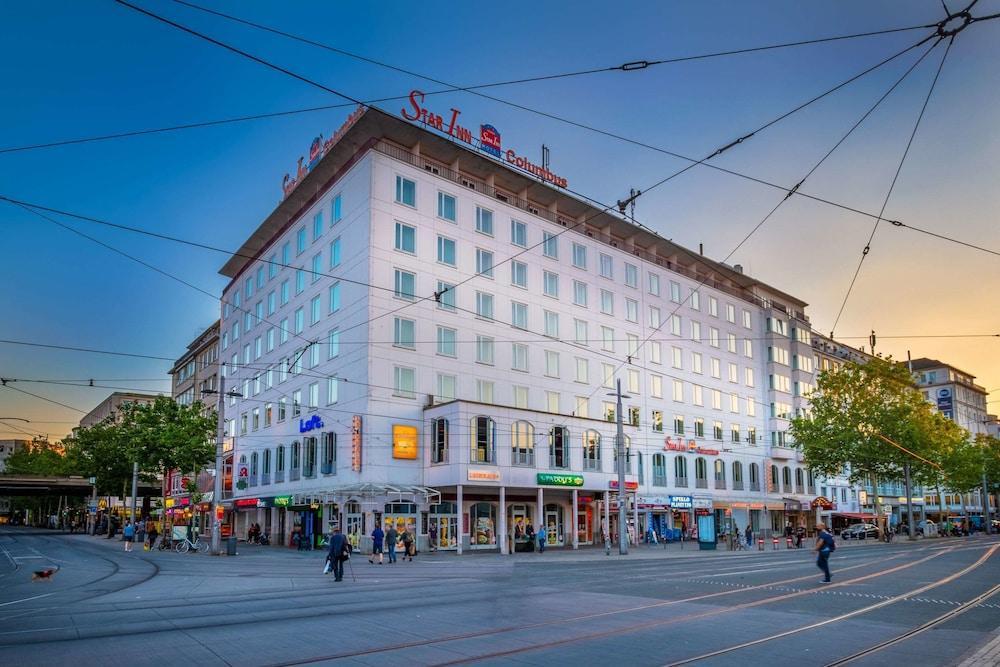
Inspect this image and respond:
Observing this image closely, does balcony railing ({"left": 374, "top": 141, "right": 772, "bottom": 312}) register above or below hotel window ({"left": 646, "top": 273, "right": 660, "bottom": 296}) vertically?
above

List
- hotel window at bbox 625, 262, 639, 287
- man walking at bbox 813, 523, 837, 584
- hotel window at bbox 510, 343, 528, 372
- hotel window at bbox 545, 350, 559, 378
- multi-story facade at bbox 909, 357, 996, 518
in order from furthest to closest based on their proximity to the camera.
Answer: multi-story facade at bbox 909, 357, 996, 518
hotel window at bbox 625, 262, 639, 287
hotel window at bbox 545, 350, 559, 378
hotel window at bbox 510, 343, 528, 372
man walking at bbox 813, 523, 837, 584

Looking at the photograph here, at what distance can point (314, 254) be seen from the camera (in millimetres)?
52875

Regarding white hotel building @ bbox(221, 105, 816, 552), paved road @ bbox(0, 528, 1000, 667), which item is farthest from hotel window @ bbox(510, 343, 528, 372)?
paved road @ bbox(0, 528, 1000, 667)

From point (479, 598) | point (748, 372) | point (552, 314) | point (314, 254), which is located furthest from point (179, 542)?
point (748, 372)

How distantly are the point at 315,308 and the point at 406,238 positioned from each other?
29.1ft

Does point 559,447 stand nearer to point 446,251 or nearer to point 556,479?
point 556,479

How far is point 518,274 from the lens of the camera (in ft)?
179

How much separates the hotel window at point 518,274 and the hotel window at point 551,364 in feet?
17.2

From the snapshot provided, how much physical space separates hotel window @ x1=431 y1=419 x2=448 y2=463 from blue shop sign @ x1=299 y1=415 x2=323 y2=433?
816 cm

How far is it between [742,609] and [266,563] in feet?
77.1

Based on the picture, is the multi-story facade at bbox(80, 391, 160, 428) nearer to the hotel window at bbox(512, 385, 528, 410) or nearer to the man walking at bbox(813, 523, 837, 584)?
the hotel window at bbox(512, 385, 528, 410)

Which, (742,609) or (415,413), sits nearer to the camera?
(742,609)

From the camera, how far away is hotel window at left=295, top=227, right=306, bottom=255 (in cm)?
5501

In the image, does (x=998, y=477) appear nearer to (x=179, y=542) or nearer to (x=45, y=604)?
(x=179, y=542)
